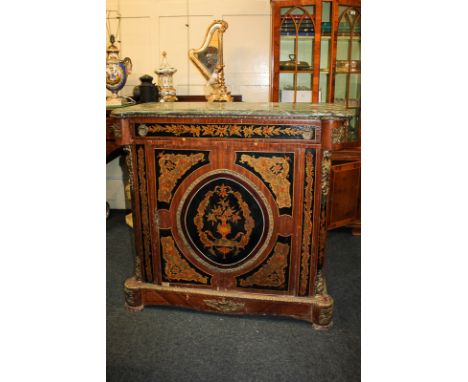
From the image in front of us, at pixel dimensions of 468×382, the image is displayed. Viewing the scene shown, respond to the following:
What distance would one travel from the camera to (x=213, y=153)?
1.83 metres

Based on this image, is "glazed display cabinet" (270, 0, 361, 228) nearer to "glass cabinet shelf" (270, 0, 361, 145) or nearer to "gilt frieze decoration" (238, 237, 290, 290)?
"glass cabinet shelf" (270, 0, 361, 145)

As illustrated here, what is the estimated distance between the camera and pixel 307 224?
182 cm

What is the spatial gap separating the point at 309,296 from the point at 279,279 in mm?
161

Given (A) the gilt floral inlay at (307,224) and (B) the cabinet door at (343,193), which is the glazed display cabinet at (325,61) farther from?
(A) the gilt floral inlay at (307,224)

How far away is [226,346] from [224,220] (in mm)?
557

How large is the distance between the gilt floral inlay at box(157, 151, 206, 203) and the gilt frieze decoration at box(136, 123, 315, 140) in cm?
10

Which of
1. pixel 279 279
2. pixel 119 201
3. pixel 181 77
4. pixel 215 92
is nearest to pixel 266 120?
pixel 279 279

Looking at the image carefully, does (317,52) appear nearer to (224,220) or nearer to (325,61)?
(325,61)

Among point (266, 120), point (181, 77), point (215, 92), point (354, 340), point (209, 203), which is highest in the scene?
point (181, 77)

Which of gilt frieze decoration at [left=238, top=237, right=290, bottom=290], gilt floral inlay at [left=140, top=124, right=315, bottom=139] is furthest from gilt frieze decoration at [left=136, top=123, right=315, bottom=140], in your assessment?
gilt frieze decoration at [left=238, top=237, right=290, bottom=290]

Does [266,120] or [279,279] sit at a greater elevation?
[266,120]
